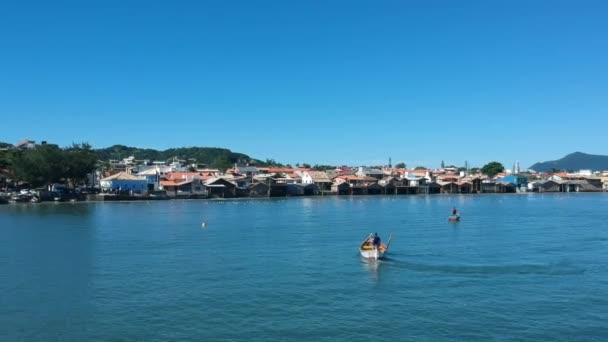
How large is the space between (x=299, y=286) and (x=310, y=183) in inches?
2796

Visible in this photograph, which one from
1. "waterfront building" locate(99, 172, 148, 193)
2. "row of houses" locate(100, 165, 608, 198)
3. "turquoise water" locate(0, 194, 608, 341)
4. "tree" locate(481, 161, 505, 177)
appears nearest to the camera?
"turquoise water" locate(0, 194, 608, 341)

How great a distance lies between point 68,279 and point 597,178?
391 ft

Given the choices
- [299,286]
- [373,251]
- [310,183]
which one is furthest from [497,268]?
[310,183]

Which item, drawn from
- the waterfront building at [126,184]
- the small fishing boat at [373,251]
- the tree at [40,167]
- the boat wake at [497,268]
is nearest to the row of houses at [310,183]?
the waterfront building at [126,184]

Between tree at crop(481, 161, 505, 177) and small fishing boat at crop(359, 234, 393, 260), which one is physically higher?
tree at crop(481, 161, 505, 177)

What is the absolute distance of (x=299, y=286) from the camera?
707 inches

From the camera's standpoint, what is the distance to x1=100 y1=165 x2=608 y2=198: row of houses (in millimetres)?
75250

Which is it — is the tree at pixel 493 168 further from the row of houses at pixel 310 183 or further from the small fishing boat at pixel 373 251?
the small fishing boat at pixel 373 251

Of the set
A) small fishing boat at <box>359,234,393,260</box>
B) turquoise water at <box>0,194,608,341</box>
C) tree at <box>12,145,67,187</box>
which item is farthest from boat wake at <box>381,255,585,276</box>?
tree at <box>12,145,67,187</box>

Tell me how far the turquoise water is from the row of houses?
1637 inches

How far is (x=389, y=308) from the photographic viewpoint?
15.5 meters

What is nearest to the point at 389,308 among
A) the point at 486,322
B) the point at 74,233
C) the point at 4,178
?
the point at 486,322

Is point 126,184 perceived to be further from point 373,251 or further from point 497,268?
point 497,268

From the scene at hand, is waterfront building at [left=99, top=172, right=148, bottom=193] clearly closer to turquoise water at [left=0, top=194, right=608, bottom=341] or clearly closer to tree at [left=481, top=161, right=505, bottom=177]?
turquoise water at [left=0, top=194, right=608, bottom=341]
